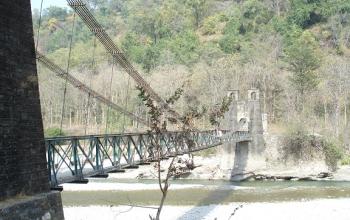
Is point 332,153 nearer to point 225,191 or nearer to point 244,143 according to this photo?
point 244,143

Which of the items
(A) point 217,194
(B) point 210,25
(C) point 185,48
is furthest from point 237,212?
(B) point 210,25

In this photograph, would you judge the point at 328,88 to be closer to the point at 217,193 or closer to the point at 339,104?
the point at 339,104

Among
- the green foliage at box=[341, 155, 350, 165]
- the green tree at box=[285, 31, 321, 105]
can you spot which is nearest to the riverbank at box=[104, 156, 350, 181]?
the green foliage at box=[341, 155, 350, 165]

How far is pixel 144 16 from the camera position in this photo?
73625mm

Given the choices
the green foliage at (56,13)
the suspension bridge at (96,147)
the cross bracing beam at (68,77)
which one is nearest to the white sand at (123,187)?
the suspension bridge at (96,147)

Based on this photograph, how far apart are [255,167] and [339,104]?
11011 millimetres

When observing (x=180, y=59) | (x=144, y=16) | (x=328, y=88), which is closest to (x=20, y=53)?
(x=328, y=88)

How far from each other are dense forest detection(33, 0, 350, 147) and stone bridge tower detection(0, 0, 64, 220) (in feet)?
61.7

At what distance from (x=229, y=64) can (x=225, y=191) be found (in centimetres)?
2522

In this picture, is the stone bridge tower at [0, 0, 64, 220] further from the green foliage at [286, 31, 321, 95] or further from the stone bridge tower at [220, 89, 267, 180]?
the green foliage at [286, 31, 321, 95]

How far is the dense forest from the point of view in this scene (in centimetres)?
4181

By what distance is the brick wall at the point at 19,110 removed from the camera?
28.6 ft

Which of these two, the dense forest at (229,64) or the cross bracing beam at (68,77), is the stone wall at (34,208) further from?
the dense forest at (229,64)

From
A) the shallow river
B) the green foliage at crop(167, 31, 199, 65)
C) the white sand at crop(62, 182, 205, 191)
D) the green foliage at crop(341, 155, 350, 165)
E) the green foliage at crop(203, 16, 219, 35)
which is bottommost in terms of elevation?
the shallow river
